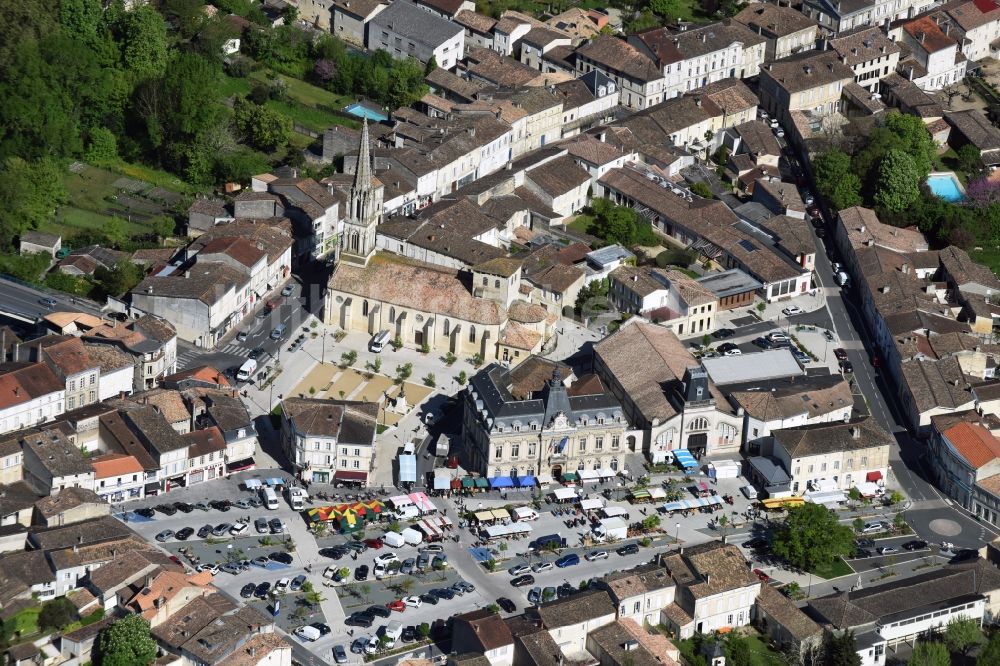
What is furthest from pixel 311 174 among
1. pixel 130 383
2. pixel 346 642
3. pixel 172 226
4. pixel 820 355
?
pixel 346 642

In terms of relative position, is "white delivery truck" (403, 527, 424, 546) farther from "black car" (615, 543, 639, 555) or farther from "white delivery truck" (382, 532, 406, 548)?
"black car" (615, 543, 639, 555)

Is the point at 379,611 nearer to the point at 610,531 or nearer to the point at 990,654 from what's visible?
the point at 610,531

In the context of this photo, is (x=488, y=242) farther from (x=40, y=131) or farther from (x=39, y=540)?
(x=39, y=540)

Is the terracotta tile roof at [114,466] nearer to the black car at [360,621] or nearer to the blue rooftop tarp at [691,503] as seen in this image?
the black car at [360,621]

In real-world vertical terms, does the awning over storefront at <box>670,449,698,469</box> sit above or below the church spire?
below

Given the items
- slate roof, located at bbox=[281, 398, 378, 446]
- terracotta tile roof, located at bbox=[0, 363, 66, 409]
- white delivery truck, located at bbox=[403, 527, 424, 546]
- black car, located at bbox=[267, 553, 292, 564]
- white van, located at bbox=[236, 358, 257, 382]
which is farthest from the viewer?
white van, located at bbox=[236, 358, 257, 382]

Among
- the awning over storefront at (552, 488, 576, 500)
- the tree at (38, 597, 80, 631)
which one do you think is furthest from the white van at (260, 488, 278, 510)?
the awning over storefront at (552, 488, 576, 500)

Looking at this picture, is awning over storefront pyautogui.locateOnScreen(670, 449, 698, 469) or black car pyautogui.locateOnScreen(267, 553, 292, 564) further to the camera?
awning over storefront pyautogui.locateOnScreen(670, 449, 698, 469)
